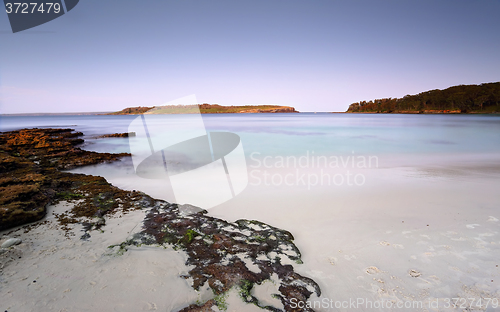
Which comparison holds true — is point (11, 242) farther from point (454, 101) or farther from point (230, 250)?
point (454, 101)

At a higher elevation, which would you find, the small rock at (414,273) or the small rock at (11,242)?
the small rock at (11,242)

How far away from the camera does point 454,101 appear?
258 ft

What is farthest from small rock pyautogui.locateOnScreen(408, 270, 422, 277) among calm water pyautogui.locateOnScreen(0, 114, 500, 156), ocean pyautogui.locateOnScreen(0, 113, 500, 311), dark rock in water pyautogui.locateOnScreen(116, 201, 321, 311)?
calm water pyautogui.locateOnScreen(0, 114, 500, 156)

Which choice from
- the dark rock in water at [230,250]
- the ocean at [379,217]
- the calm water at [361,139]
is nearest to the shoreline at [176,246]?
the dark rock in water at [230,250]

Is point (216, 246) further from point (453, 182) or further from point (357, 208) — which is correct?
point (453, 182)

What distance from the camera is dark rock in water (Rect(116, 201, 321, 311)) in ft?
8.04

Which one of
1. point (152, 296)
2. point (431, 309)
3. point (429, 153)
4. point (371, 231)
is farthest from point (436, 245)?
point (429, 153)

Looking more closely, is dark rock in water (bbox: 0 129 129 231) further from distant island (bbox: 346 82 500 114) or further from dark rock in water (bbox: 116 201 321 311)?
distant island (bbox: 346 82 500 114)

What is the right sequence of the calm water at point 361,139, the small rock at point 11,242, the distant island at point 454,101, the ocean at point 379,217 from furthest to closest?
the distant island at point 454,101
the calm water at point 361,139
the small rock at point 11,242
the ocean at point 379,217

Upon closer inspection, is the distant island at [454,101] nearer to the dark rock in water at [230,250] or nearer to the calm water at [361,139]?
the calm water at [361,139]

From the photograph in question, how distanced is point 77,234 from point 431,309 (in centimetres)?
455

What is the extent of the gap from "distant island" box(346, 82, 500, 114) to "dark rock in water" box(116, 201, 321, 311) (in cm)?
10245

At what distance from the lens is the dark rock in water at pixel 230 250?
245 cm

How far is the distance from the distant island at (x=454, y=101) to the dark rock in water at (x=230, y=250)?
102 meters
